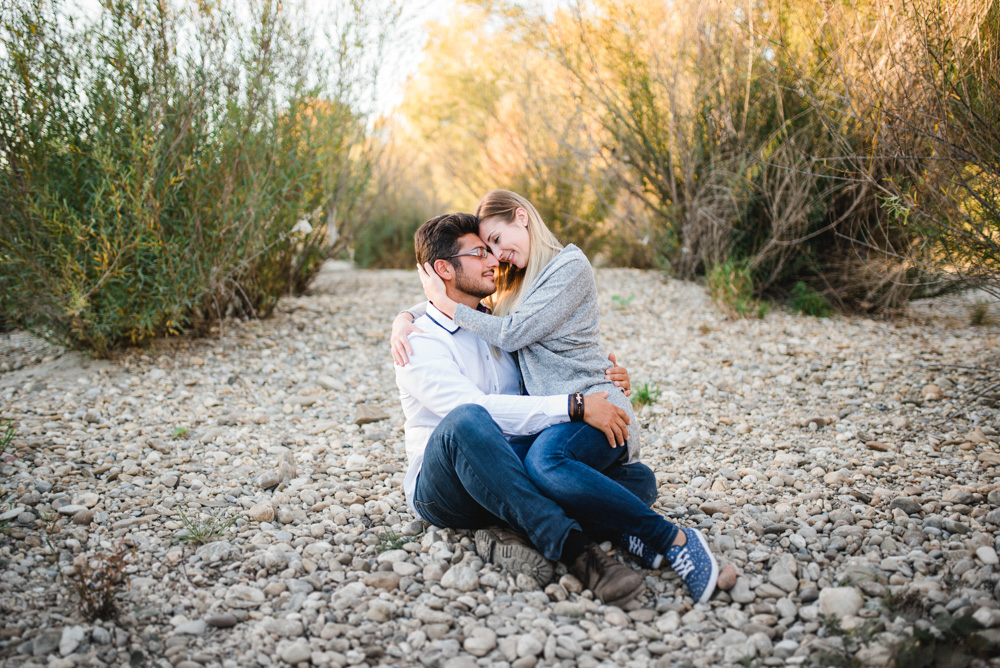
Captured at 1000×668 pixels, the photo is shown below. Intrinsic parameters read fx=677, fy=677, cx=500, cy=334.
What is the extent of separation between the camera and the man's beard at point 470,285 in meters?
2.49

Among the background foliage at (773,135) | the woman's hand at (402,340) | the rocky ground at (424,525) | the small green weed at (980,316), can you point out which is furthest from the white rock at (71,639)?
the small green weed at (980,316)

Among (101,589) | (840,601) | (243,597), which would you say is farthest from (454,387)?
(840,601)

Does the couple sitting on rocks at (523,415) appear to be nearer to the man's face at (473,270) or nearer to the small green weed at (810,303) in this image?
the man's face at (473,270)

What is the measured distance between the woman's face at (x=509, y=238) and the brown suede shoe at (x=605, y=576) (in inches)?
41.4

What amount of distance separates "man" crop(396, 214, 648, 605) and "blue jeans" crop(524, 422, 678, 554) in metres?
0.05

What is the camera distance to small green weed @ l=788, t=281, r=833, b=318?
5.19 meters

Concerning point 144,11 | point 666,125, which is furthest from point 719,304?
point 144,11

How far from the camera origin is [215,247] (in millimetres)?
4223

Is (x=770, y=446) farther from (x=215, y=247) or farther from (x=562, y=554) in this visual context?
(x=215, y=247)

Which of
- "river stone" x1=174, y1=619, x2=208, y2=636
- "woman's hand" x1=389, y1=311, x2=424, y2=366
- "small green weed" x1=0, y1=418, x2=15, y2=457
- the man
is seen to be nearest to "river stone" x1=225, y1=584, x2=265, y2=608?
"river stone" x1=174, y1=619, x2=208, y2=636

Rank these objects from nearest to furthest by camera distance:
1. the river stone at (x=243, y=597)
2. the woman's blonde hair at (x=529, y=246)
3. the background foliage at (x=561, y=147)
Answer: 1. the river stone at (x=243, y=597)
2. the woman's blonde hair at (x=529, y=246)
3. the background foliage at (x=561, y=147)

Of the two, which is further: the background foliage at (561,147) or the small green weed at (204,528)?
the background foliage at (561,147)

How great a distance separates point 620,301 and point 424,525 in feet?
12.0

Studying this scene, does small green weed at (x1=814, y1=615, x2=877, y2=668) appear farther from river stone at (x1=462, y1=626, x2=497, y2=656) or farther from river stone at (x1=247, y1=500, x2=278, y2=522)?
river stone at (x1=247, y1=500, x2=278, y2=522)
